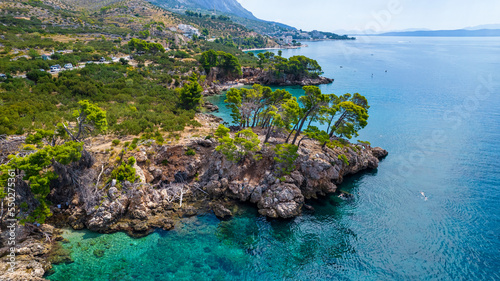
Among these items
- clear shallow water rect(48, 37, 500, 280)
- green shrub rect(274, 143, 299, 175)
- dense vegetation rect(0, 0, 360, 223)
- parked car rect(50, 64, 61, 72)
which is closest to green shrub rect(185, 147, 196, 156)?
dense vegetation rect(0, 0, 360, 223)

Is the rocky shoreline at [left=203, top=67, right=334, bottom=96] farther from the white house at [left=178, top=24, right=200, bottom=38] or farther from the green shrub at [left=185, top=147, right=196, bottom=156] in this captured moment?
the white house at [left=178, top=24, right=200, bottom=38]

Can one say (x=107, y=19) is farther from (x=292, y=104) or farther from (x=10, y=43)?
(x=292, y=104)

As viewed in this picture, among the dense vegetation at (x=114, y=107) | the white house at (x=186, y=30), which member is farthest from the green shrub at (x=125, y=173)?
the white house at (x=186, y=30)

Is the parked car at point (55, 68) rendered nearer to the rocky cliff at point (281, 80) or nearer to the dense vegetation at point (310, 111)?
the dense vegetation at point (310, 111)

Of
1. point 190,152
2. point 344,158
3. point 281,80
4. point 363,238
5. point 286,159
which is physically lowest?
point 363,238

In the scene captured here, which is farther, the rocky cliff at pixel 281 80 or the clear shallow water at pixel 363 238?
the rocky cliff at pixel 281 80

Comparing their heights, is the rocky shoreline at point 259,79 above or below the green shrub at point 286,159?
above

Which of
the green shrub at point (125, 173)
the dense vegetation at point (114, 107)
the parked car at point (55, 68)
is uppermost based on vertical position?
the parked car at point (55, 68)

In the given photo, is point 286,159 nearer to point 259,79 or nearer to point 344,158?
point 344,158

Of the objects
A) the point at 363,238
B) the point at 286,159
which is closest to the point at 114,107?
the point at 286,159
